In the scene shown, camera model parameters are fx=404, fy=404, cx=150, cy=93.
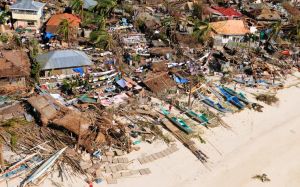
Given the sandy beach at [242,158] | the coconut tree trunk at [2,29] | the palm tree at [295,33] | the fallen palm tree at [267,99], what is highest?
the coconut tree trunk at [2,29]

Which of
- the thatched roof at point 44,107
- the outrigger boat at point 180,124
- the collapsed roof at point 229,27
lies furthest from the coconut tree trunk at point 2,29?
the collapsed roof at point 229,27

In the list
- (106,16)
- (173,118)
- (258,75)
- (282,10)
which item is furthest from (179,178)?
(282,10)

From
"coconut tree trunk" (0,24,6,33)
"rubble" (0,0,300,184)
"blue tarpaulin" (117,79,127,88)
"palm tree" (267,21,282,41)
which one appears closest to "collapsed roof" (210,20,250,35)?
"rubble" (0,0,300,184)

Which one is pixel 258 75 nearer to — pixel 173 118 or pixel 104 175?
pixel 173 118

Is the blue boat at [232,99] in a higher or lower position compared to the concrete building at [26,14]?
lower

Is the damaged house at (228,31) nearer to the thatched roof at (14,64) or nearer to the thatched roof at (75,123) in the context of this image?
the thatched roof at (14,64)

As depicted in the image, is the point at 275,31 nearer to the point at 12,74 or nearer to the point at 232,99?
the point at 232,99

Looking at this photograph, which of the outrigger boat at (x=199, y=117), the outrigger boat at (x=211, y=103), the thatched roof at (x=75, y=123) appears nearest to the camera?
the thatched roof at (x=75, y=123)

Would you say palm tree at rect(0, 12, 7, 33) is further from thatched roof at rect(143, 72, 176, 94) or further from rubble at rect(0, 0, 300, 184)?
thatched roof at rect(143, 72, 176, 94)
